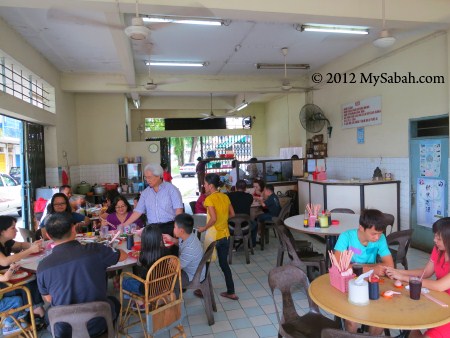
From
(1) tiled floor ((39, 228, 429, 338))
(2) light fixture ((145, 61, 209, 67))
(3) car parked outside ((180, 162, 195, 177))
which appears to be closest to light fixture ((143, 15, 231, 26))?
(2) light fixture ((145, 61, 209, 67))

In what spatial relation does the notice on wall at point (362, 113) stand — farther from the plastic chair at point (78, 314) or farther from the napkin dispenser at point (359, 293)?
the plastic chair at point (78, 314)

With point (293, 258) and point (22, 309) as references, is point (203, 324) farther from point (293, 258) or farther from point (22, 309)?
point (22, 309)

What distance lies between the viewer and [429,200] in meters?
5.39

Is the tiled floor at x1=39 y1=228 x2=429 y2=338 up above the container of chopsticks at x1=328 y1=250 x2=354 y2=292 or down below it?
below

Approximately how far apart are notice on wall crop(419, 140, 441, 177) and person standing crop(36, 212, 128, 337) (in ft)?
16.5

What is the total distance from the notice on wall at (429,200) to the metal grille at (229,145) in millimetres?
7868

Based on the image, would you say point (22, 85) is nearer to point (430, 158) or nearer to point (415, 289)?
point (415, 289)

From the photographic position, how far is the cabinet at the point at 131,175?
9219mm

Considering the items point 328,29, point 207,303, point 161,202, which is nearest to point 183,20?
point 328,29

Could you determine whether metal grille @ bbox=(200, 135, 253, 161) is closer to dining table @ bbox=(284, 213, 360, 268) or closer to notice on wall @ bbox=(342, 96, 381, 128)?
notice on wall @ bbox=(342, 96, 381, 128)

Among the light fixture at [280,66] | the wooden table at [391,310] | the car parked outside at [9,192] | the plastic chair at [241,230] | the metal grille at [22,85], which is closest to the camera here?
the wooden table at [391,310]

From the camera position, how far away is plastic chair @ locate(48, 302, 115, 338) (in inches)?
78.7

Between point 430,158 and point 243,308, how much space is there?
3.85m

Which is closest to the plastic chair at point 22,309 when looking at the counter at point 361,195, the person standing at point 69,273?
the person standing at point 69,273
